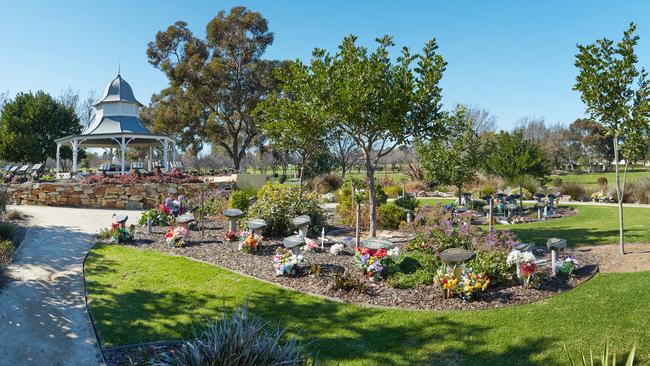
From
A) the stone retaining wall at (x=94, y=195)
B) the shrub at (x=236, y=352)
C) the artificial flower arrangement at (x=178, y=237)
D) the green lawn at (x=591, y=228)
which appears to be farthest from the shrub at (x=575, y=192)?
the shrub at (x=236, y=352)

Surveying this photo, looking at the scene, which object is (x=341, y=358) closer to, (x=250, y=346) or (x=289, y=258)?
(x=250, y=346)

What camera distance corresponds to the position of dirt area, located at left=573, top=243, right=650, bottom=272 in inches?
Answer: 277

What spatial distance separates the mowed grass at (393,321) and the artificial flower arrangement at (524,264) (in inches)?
18.9

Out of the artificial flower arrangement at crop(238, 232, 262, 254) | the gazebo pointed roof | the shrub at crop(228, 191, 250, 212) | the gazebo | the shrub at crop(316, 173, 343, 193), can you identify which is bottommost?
the artificial flower arrangement at crop(238, 232, 262, 254)

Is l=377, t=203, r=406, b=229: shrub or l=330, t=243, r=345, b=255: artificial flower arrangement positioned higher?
l=377, t=203, r=406, b=229: shrub

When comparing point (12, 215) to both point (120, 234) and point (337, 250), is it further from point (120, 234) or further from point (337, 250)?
point (337, 250)

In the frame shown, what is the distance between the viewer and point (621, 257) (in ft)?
25.3

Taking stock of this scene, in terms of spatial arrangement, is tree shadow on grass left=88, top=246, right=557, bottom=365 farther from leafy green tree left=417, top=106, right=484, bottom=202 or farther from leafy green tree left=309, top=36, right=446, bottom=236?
leafy green tree left=417, top=106, right=484, bottom=202

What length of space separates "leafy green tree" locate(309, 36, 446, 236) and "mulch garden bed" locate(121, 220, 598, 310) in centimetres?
270

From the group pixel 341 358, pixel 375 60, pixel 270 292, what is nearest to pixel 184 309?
pixel 270 292

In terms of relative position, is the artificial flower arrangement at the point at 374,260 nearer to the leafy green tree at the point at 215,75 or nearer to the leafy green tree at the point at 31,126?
the leafy green tree at the point at 215,75

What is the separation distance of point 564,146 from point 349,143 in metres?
42.9

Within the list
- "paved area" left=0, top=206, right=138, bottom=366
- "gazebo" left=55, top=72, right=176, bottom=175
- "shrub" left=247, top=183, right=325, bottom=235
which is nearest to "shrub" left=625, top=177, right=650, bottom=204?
"shrub" left=247, top=183, right=325, bottom=235

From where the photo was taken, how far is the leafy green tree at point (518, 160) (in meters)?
16.5
